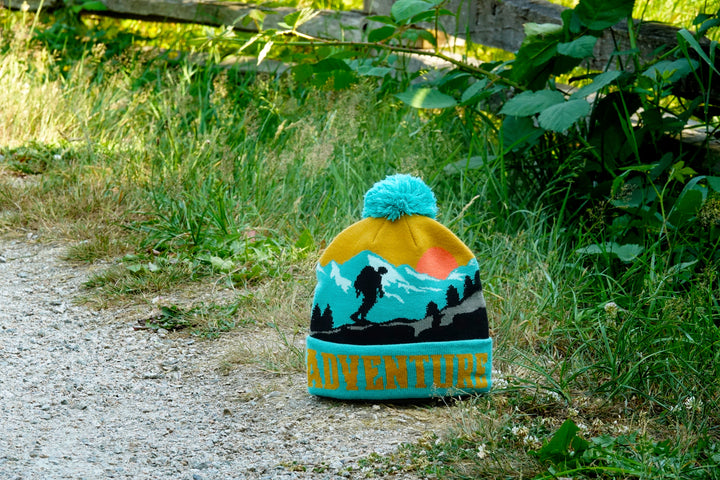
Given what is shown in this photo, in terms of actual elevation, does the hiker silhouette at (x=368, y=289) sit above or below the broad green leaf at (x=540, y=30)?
below

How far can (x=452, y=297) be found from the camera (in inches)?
87.7

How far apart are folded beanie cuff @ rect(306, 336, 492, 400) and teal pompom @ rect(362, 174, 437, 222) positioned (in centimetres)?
38

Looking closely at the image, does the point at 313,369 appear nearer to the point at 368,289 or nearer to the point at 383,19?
the point at 368,289

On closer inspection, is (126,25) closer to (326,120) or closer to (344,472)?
(326,120)

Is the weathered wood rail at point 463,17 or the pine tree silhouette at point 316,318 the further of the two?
the weathered wood rail at point 463,17

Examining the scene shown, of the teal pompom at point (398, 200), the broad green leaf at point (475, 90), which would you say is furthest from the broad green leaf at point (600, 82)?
the teal pompom at point (398, 200)

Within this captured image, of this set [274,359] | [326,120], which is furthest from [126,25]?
[274,359]

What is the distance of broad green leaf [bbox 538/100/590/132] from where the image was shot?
2.88 metres

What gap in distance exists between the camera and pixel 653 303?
2535mm

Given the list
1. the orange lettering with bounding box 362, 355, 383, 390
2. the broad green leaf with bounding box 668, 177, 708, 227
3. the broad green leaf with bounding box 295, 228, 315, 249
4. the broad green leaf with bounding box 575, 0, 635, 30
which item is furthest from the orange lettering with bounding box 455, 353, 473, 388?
the broad green leaf with bounding box 575, 0, 635, 30

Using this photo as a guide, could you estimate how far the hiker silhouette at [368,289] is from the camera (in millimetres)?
2215

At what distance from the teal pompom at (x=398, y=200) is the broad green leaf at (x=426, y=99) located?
3.72 feet

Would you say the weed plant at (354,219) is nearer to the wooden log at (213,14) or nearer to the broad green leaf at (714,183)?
the broad green leaf at (714,183)

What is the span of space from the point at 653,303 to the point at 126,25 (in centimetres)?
580
